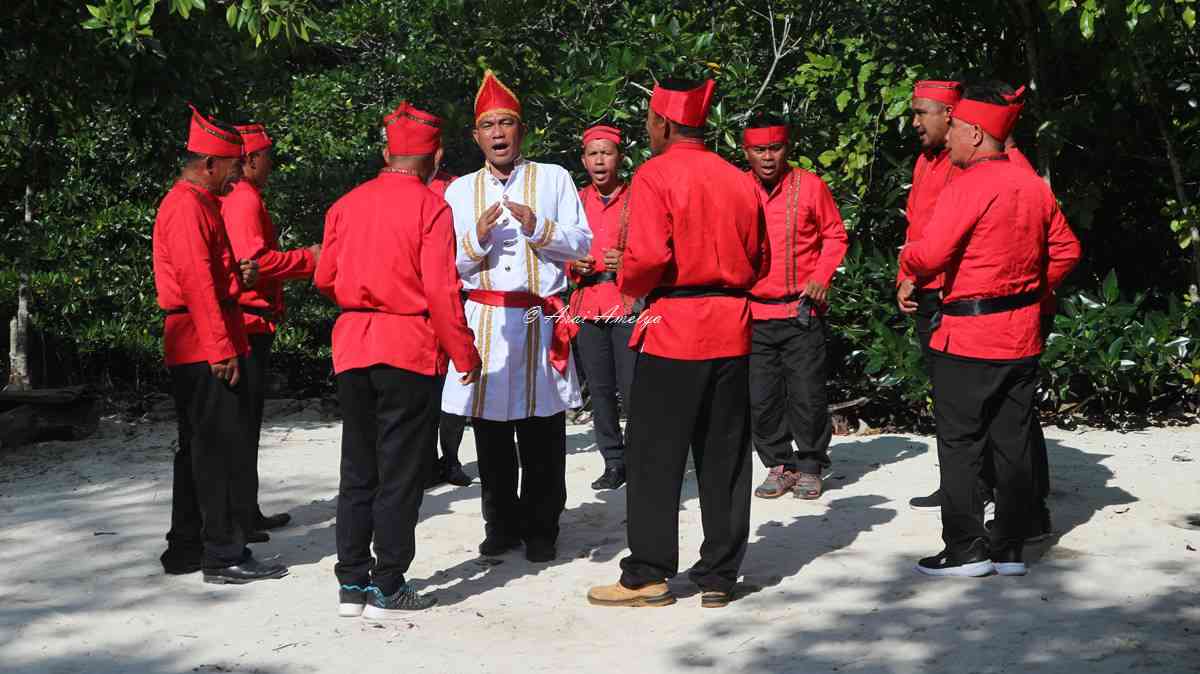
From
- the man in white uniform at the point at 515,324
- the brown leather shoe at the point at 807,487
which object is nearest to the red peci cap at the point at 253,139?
the man in white uniform at the point at 515,324

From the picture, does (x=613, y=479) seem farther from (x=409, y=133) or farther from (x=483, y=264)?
(x=409, y=133)

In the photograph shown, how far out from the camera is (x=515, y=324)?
20.2 ft

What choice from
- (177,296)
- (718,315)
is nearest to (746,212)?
(718,315)

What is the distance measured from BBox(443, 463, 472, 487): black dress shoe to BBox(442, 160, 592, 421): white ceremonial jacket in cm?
168

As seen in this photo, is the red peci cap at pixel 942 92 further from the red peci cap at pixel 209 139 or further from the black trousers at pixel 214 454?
the black trousers at pixel 214 454

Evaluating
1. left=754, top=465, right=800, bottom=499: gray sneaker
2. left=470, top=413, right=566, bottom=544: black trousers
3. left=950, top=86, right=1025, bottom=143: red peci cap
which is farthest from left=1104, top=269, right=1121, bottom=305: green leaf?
left=470, top=413, right=566, bottom=544: black trousers

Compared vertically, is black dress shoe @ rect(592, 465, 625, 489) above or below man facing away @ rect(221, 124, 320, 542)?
below

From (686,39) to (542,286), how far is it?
3.97 meters

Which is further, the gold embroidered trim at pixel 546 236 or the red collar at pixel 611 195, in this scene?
the red collar at pixel 611 195

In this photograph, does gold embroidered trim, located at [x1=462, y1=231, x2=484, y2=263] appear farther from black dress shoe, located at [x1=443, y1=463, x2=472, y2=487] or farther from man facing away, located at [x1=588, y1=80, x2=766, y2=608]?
black dress shoe, located at [x1=443, y1=463, x2=472, y2=487]

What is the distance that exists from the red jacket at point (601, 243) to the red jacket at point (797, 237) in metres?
0.81

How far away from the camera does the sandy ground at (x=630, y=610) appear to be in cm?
477

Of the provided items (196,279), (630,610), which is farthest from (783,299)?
(196,279)

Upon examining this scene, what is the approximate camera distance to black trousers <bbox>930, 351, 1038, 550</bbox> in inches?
222
